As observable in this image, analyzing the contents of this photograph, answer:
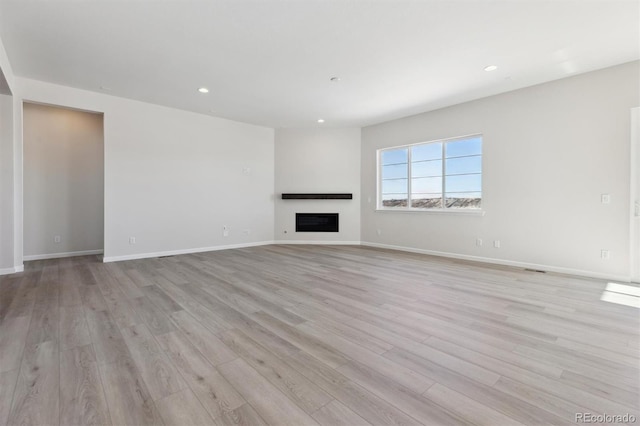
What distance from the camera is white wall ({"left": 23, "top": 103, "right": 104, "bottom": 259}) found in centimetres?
520

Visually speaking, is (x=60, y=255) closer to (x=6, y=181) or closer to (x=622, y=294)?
(x=6, y=181)

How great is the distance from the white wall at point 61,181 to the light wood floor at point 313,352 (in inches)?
93.4

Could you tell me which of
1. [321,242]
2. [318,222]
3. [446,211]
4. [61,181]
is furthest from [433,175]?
[61,181]

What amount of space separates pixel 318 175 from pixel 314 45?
4046 mm

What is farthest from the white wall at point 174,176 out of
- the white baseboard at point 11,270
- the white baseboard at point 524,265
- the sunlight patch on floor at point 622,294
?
the sunlight patch on floor at point 622,294

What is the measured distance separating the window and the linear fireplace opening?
4.15 ft

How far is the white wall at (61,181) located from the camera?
17.0 feet

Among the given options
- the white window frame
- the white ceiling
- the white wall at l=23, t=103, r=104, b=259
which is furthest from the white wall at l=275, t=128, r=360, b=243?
the white wall at l=23, t=103, r=104, b=259

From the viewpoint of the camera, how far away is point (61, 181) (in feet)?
17.9

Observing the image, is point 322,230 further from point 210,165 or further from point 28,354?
point 28,354

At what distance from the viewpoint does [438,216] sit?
5602 mm

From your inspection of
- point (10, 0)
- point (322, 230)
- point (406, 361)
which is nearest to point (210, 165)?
point (322, 230)

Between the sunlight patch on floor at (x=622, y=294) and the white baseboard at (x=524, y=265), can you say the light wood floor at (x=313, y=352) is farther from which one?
the white baseboard at (x=524, y=265)

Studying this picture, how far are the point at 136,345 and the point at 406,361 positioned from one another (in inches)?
76.7
